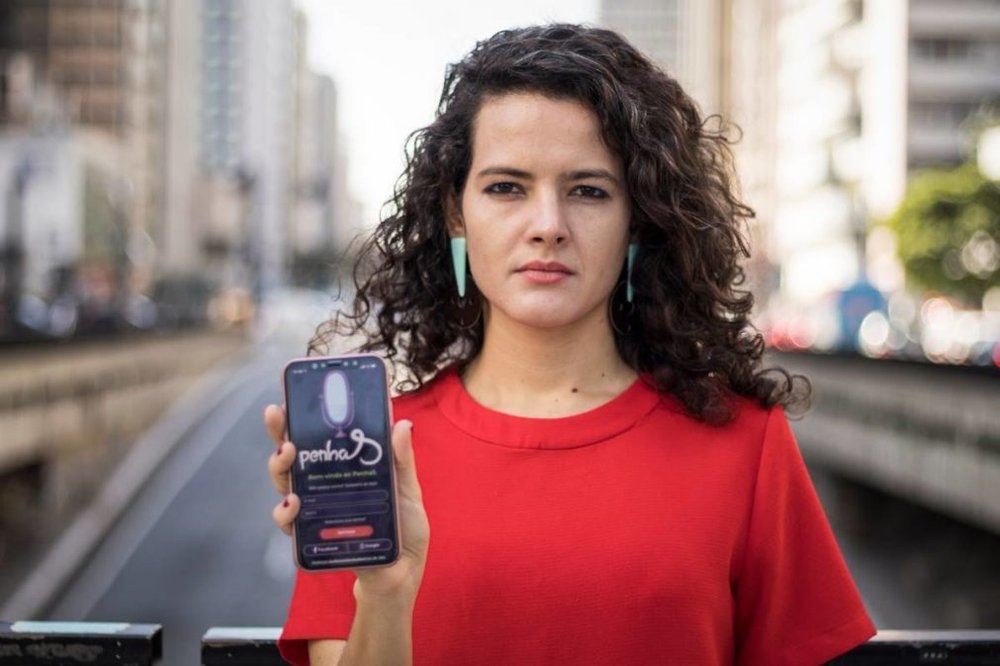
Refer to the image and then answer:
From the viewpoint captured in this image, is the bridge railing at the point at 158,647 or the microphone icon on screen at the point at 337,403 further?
the bridge railing at the point at 158,647

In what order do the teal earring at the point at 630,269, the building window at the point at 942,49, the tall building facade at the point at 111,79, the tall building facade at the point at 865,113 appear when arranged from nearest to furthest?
1. the teal earring at the point at 630,269
2. the tall building facade at the point at 865,113
3. the building window at the point at 942,49
4. the tall building facade at the point at 111,79

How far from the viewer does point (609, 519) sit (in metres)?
2.38

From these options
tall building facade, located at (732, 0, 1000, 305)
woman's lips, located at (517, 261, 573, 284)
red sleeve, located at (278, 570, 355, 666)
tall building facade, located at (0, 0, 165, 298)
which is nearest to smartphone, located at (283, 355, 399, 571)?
red sleeve, located at (278, 570, 355, 666)

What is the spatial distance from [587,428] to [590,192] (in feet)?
1.43

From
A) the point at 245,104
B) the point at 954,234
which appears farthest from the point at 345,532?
the point at 245,104

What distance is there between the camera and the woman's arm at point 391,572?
2.14 m

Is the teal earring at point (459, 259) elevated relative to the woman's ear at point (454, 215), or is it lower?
lower

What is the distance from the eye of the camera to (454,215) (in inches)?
112

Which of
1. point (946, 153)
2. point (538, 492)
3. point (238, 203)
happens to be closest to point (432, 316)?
point (538, 492)

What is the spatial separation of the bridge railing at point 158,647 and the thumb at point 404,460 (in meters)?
0.55

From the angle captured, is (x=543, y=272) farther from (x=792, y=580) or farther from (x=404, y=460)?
(x=792, y=580)

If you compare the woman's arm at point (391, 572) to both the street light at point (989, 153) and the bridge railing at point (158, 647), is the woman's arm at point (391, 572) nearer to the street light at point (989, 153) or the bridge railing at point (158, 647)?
the bridge railing at point (158, 647)

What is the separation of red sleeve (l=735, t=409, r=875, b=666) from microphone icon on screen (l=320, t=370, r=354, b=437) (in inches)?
29.3

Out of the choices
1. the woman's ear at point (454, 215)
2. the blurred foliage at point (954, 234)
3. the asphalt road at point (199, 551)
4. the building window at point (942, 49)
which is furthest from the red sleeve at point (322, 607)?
the building window at point (942, 49)
